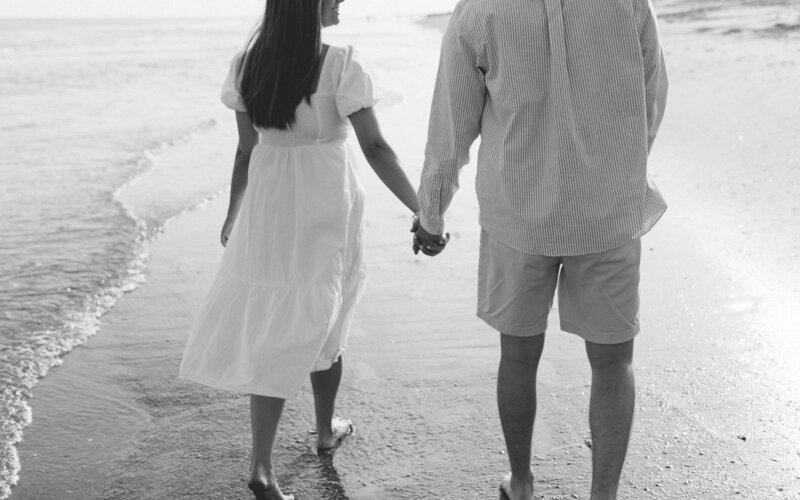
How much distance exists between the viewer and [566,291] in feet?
8.60

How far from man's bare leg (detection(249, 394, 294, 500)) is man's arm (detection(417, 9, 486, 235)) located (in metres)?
0.81

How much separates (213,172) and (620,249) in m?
6.54

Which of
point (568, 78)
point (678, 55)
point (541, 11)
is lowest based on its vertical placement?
point (678, 55)

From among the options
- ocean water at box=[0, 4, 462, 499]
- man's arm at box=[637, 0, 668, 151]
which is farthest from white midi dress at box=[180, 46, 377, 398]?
ocean water at box=[0, 4, 462, 499]

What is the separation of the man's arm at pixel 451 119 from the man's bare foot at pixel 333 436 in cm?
104

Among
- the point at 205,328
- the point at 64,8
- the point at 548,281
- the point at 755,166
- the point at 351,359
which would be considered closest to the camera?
the point at 548,281

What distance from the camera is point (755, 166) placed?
6.93 m

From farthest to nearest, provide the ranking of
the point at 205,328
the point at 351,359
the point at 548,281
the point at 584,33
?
the point at 351,359 → the point at 205,328 → the point at 548,281 → the point at 584,33

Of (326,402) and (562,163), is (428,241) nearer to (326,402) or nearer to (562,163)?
(562,163)

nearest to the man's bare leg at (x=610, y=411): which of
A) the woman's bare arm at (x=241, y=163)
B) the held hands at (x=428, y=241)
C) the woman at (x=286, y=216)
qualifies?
the held hands at (x=428, y=241)

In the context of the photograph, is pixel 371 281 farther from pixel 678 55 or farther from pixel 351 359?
pixel 678 55

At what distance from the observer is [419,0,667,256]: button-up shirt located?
2332 millimetres

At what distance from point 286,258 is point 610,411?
1.09m

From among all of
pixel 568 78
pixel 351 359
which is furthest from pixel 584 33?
pixel 351 359
